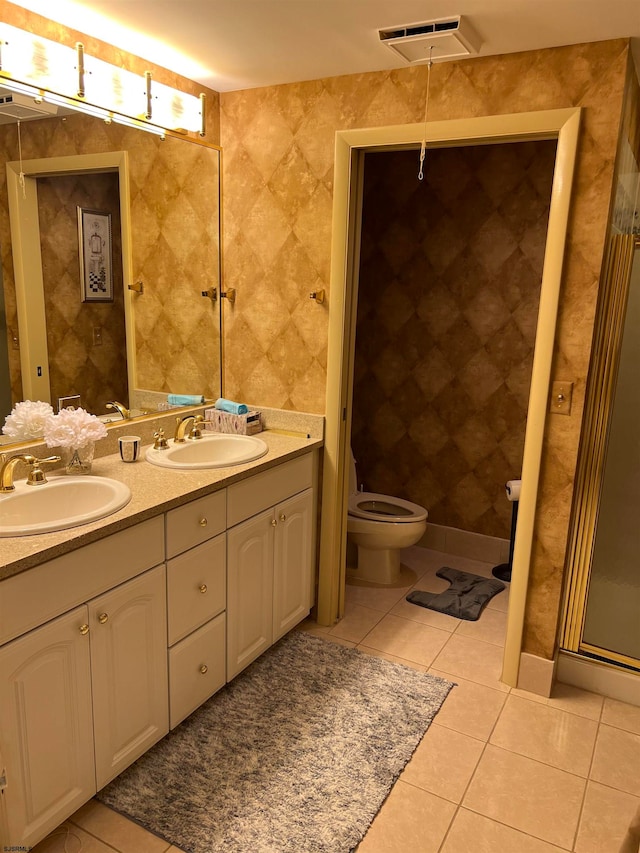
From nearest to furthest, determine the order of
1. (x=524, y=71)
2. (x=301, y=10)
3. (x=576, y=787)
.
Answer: (x=301, y=10) → (x=576, y=787) → (x=524, y=71)

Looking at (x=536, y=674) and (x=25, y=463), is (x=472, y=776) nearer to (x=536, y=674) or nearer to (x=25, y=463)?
(x=536, y=674)

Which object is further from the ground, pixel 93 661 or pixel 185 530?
pixel 185 530

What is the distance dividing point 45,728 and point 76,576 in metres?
0.37

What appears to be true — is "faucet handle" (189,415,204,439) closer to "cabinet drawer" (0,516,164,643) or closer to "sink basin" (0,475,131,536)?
"sink basin" (0,475,131,536)

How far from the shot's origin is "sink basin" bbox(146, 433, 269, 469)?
2.32 m

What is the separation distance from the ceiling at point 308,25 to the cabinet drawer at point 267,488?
57.3 inches

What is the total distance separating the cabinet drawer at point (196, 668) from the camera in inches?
79.2

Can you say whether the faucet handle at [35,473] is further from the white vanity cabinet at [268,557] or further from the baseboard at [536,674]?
the baseboard at [536,674]

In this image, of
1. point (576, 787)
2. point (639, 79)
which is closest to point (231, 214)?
point (639, 79)

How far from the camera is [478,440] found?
11.5 ft

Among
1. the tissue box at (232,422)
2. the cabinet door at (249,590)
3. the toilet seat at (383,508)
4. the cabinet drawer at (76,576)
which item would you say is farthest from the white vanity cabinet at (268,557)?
the toilet seat at (383,508)

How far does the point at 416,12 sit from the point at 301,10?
335 mm

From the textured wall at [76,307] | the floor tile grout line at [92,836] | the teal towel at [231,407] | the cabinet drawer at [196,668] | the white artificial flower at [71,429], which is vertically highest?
the textured wall at [76,307]

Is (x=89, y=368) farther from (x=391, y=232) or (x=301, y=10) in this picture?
(x=391, y=232)
